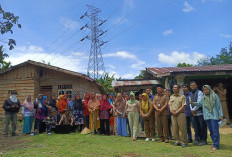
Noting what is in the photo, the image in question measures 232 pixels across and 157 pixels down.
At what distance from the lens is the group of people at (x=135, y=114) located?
4.90 metres

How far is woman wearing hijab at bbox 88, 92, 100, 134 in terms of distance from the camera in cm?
709

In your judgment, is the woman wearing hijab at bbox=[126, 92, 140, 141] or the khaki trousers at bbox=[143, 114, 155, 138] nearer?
the khaki trousers at bbox=[143, 114, 155, 138]

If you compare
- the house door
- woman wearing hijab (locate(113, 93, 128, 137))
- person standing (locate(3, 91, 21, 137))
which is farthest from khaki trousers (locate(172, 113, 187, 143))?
the house door

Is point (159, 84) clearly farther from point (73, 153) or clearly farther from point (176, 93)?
point (73, 153)

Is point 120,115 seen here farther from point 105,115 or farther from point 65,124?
point 65,124

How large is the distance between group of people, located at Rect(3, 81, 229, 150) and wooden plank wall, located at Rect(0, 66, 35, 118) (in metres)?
4.86

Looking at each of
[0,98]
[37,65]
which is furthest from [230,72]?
[0,98]

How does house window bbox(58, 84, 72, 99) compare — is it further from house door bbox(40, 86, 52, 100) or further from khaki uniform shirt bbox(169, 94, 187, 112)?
khaki uniform shirt bbox(169, 94, 187, 112)

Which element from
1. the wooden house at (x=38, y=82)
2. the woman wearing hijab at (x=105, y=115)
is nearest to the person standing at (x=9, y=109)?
the woman wearing hijab at (x=105, y=115)

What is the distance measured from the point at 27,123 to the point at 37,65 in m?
5.73

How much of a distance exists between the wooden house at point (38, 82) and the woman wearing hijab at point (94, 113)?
4.75m

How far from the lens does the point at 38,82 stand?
1256 centimetres

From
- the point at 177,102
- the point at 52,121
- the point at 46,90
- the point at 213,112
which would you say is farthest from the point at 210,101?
A: the point at 46,90

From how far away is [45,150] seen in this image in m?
4.79
